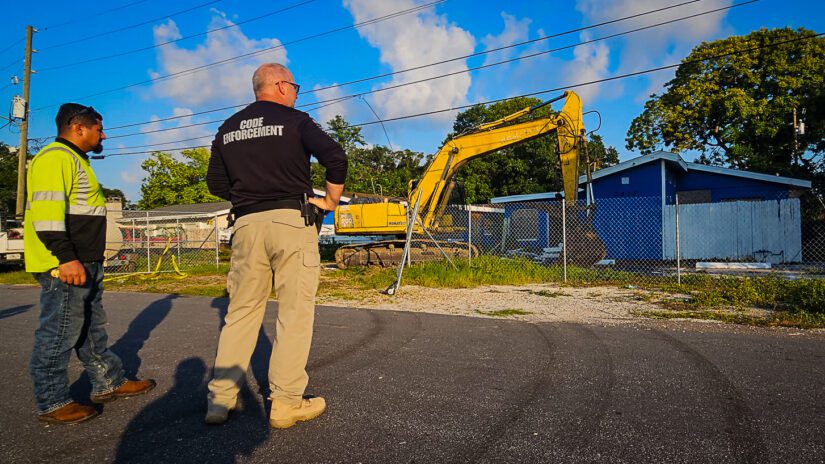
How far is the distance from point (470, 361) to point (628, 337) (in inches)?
75.6

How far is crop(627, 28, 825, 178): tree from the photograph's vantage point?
84.9ft

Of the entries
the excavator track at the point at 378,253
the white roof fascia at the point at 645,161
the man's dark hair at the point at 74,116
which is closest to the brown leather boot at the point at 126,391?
the man's dark hair at the point at 74,116

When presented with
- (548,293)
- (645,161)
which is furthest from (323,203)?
(645,161)

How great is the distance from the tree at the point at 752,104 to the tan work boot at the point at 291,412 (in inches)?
1115

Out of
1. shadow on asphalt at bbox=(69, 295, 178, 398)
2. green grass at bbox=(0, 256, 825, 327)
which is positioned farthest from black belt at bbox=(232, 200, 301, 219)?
green grass at bbox=(0, 256, 825, 327)

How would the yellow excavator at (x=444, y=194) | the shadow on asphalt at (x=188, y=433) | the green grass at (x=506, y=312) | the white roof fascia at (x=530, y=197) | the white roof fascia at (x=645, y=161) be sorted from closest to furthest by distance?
the shadow on asphalt at (x=188, y=433) < the green grass at (x=506, y=312) < the yellow excavator at (x=444, y=194) < the white roof fascia at (x=645, y=161) < the white roof fascia at (x=530, y=197)

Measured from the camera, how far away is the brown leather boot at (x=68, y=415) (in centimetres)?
267

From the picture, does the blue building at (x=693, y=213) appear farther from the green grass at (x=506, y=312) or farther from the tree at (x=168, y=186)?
the tree at (x=168, y=186)

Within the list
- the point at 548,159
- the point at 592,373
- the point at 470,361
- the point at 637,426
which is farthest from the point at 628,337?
the point at 548,159

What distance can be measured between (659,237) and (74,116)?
691 inches

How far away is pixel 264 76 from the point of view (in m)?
2.88

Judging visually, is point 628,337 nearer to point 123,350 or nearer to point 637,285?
point 123,350

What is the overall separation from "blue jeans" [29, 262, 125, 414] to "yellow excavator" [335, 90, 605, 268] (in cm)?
936

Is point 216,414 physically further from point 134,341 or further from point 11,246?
point 11,246
